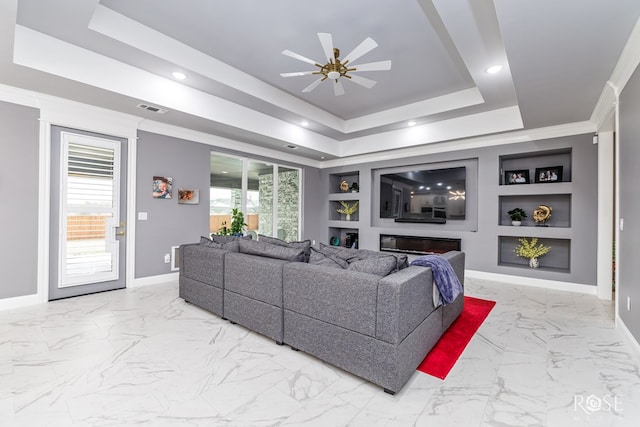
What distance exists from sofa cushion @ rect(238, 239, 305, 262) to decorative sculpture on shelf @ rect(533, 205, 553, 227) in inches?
171

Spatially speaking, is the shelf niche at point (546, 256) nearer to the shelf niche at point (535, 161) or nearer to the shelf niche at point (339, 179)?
the shelf niche at point (535, 161)

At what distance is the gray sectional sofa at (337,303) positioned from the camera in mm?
1887

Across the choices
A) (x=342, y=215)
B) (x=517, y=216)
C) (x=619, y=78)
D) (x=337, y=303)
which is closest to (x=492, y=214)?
(x=517, y=216)

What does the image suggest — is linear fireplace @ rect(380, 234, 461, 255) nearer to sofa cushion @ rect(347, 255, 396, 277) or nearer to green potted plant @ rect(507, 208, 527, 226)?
green potted plant @ rect(507, 208, 527, 226)

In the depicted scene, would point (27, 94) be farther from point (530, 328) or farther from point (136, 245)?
point (530, 328)

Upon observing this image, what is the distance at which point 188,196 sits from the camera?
4.94 meters

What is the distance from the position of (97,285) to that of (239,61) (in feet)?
11.7

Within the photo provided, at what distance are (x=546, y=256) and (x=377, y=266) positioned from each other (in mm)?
4463

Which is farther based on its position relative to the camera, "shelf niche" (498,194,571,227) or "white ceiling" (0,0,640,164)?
"shelf niche" (498,194,571,227)

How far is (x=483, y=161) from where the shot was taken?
5.21 metres

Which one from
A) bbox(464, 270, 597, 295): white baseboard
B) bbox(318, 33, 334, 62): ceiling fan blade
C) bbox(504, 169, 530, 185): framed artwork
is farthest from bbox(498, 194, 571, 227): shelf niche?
bbox(318, 33, 334, 62): ceiling fan blade

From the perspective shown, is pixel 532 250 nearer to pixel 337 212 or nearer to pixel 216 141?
pixel 337 212

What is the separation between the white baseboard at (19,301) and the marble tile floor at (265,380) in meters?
0.31

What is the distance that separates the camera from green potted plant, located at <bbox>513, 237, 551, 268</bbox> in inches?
190
